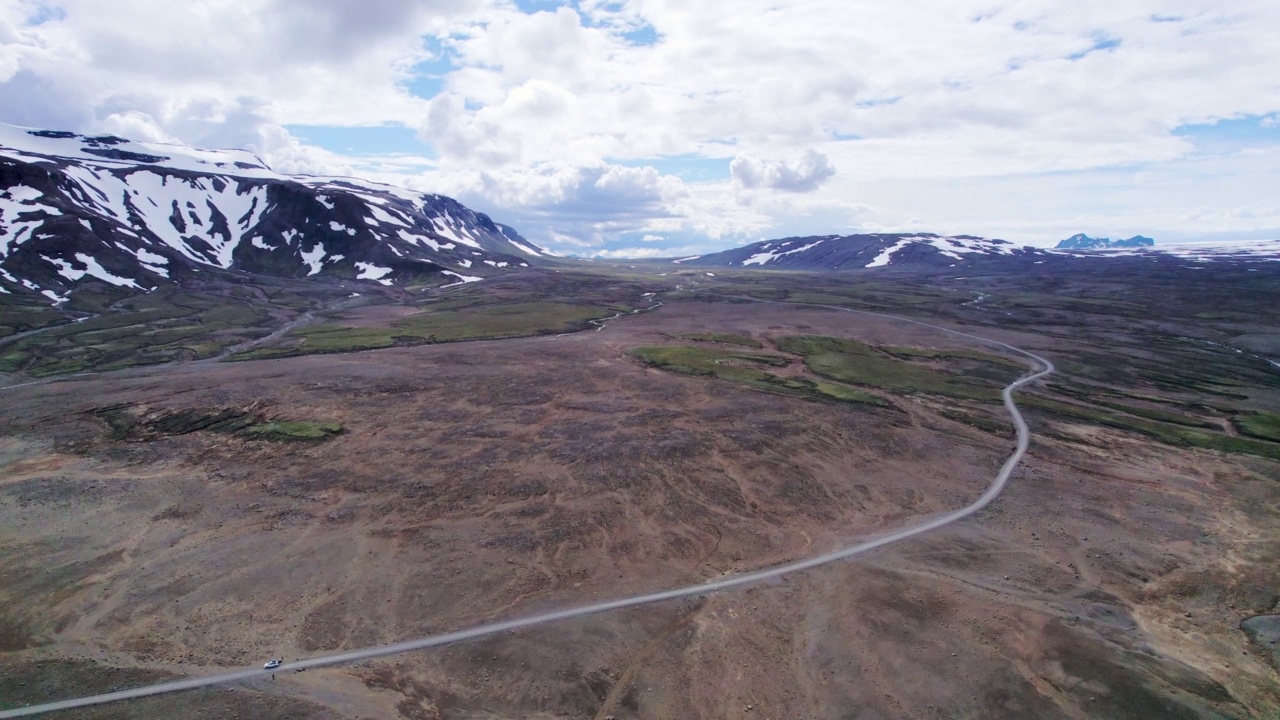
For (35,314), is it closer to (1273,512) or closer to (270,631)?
(270,631)

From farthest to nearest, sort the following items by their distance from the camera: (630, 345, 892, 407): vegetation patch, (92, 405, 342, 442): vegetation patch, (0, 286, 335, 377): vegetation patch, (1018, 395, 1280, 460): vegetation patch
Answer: (0, 286, 335, 377): vegetation patch → (630, 345, 892, 407): vegetation patch → (1018, 395, 1280, 460): vegetation patch → (92, 405, 342, 442): vegetation patch

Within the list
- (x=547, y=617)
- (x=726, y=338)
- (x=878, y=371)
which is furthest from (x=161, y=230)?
(x=547, y=617)

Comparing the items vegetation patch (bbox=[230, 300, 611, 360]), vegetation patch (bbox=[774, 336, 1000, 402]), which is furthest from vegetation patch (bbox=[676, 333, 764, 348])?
vegetation patch (bbox=[230, 300, 611, 360])

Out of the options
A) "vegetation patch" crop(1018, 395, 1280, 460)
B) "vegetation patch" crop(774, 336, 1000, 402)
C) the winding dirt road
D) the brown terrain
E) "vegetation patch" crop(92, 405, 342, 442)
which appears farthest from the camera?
"vegetation patch" crop(774, 336, 1000, 402)

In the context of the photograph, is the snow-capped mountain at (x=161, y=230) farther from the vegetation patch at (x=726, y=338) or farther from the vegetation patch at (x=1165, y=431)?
the vegetation patch at (x=1165, y=431)

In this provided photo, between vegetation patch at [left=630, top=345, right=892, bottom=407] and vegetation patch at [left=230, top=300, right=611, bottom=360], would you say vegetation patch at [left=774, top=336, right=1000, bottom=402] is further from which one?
vegetation patch at [left=230, top=300, right=611, bottom=360]

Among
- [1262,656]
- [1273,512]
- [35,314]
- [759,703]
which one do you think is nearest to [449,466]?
[759,703]

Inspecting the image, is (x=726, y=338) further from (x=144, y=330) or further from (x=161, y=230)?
(x=161, y=230)
